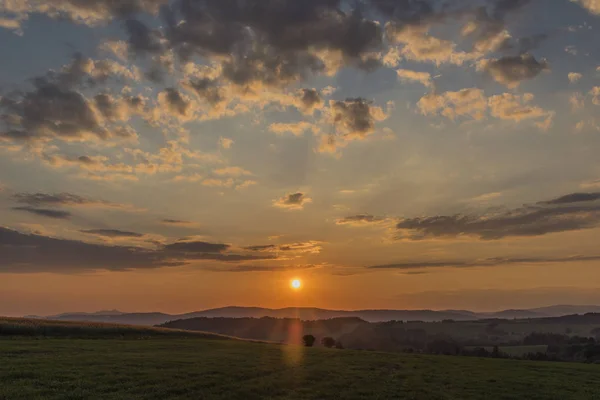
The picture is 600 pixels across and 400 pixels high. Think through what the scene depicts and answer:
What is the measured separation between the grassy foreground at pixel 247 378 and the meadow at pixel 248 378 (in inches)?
2.7

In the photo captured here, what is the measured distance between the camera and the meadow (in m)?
29.5

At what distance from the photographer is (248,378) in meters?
37.3

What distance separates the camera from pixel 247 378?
1468 inches

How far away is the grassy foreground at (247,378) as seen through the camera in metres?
29.5

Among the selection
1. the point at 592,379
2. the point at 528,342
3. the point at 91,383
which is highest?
the point at 91,383

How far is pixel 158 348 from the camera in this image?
187 ft

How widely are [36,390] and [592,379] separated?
177 feet

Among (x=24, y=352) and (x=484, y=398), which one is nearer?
(x=484, y=398)

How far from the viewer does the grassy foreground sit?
1160 inches

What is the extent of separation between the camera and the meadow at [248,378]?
29453mm

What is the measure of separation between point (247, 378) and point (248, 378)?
0.31 ft

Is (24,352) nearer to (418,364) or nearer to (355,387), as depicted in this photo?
(355,387)

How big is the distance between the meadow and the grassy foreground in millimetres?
69

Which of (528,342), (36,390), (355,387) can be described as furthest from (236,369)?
(528,342)
